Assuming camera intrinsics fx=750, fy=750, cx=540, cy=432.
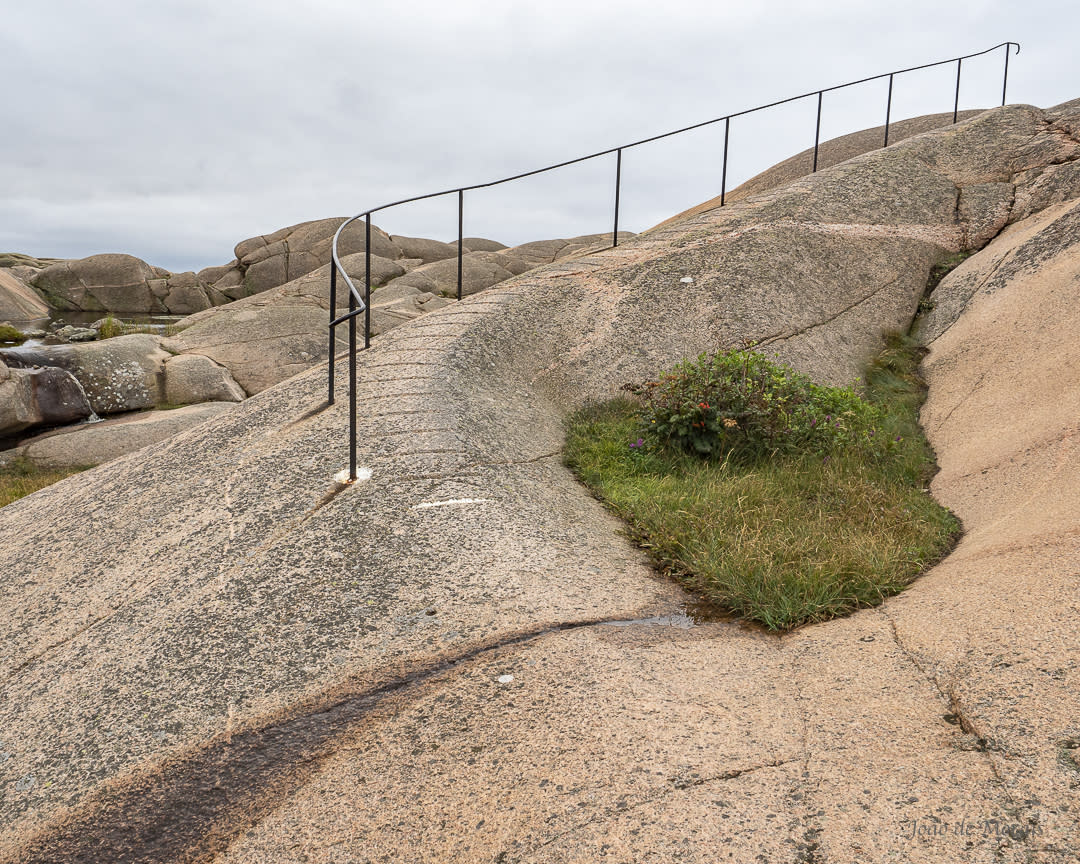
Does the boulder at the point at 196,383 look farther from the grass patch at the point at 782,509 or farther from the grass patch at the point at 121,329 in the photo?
the grass patch at the point at 782,509

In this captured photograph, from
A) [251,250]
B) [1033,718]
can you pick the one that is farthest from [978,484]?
[251,250]

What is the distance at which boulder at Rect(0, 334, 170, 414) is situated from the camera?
442 inches

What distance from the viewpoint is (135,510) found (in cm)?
541

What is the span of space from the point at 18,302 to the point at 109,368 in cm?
1475

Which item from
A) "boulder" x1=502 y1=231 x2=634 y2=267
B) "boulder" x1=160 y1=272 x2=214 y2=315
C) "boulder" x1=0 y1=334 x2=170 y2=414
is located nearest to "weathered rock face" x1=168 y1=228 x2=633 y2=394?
"boulder" x1=0 y1=334 x2=170 y2=414

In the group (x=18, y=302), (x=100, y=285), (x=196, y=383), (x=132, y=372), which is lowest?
(x=196, y=383)

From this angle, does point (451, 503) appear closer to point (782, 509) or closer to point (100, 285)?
point (782, 509)

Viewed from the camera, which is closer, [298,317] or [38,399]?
[38,399]

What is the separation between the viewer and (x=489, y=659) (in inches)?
139

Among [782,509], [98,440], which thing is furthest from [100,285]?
[782,509]

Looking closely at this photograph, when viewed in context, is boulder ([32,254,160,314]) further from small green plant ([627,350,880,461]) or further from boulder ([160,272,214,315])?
small green plant ([627,350,880,461])

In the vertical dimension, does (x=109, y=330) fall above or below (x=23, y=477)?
above

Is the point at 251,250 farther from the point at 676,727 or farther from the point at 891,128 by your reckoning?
the point at 676,727

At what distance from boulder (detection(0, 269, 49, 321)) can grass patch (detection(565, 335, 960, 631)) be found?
22.2 meters
